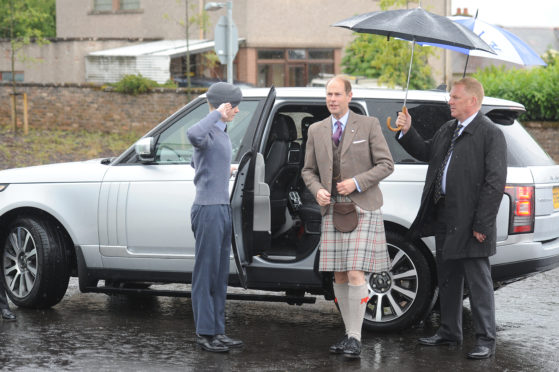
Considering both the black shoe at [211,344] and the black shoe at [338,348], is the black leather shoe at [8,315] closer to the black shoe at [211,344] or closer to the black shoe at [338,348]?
the black shoe at [211,344]

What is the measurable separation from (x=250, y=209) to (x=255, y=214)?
138 millimetres

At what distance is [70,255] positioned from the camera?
25.8 ft

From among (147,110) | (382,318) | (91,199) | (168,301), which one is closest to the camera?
(382,318)

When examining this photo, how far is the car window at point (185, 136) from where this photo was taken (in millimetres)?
7355

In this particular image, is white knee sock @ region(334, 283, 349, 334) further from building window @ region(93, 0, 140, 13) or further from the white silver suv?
building window @ region(93, 0, 140, 13)

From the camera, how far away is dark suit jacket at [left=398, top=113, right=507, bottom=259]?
20.8 ft

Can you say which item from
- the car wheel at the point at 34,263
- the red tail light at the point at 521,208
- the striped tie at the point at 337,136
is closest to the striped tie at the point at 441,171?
the red tail light at the point at 521,208

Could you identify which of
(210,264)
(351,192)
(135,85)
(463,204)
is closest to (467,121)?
(463,204)

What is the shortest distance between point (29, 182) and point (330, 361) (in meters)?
3.08

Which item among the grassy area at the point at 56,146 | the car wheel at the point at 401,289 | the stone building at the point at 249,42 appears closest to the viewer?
the car wheel at the point at 401,289

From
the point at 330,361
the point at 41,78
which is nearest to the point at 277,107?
the point at 330,361

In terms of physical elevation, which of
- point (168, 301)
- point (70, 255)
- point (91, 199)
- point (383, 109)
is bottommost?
point (168, 301)

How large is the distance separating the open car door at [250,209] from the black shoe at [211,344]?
43 centimetres

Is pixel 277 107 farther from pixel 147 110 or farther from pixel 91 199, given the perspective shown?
pixel 147 110
